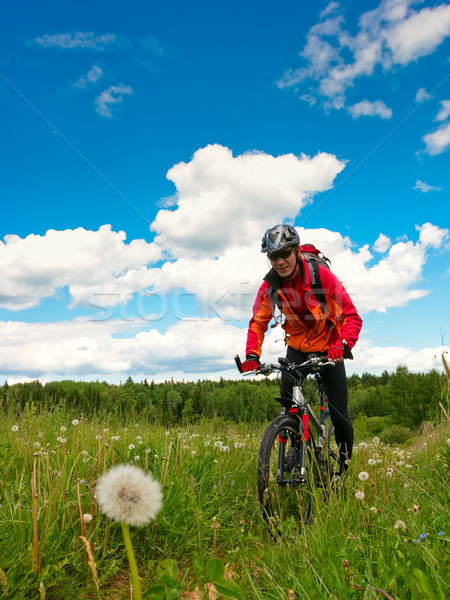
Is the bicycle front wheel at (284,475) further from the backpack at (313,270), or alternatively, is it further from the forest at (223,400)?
the backpack at (313,270)

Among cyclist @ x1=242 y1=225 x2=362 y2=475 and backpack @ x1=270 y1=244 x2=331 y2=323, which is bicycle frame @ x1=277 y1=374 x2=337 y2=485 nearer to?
cyclist @ x1=242 y1=225 x2=362 y2=475

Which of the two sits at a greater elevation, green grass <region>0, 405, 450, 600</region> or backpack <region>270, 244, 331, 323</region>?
backpack <region>270, 244, 331, 323</region>

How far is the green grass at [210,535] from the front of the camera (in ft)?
6.75

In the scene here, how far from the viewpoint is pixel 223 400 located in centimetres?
8606

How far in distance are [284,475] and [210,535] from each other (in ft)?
3.92

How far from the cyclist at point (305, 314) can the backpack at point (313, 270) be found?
17 mm

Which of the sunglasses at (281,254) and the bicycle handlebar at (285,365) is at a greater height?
the sunglasses at (281,254)

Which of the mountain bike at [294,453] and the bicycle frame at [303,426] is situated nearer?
the mountain bike at [294,453]

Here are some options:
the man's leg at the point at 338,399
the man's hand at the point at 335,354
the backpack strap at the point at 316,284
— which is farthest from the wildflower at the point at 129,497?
the man's leg at the point at 338,399

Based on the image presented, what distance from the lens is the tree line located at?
758cm

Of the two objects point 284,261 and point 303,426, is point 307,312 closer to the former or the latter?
point 284,261

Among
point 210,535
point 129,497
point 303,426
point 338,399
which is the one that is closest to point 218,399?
point 338,399

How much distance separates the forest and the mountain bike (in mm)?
362

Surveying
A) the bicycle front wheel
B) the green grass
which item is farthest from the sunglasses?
the green grass
